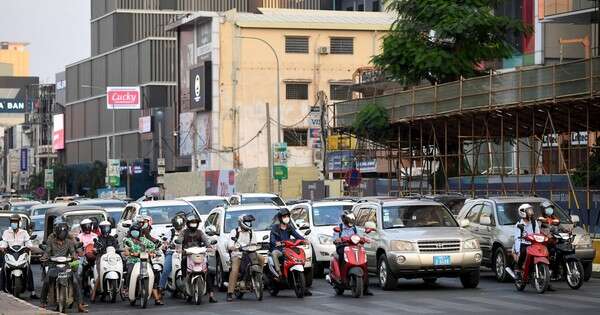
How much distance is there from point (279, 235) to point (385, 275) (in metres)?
2.40

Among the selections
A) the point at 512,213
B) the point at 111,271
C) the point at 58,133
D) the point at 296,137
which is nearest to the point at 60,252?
the point at 111,271

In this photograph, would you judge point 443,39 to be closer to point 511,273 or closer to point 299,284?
point 511,273

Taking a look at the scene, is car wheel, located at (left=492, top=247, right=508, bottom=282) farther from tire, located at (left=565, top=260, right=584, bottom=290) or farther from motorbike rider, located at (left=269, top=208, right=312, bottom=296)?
motorbike rider, located at (left=269, top=208, right=312, bottom=296)

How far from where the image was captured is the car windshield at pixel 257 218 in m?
28.2

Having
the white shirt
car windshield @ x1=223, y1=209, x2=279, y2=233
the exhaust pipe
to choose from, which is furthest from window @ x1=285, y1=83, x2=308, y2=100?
the exhaust pipe

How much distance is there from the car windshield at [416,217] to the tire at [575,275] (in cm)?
252

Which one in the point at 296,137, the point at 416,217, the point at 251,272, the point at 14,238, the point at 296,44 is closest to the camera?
the point at 251,272

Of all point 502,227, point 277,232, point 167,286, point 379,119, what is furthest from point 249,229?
point 379,119

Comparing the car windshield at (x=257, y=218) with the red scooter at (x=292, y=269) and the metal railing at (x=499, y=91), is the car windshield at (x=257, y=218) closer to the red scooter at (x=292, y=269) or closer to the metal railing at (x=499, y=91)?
the red scooter at (x=292, y=269)

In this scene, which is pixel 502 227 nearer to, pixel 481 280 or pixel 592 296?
pixel 481 280

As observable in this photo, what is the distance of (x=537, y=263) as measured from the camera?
A: 77.0 ft

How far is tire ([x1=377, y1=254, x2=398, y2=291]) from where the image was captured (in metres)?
25.2

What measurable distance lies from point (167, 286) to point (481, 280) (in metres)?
6.75

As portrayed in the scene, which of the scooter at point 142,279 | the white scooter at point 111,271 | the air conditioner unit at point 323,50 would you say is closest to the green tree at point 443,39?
the white scooter at point 111,271
